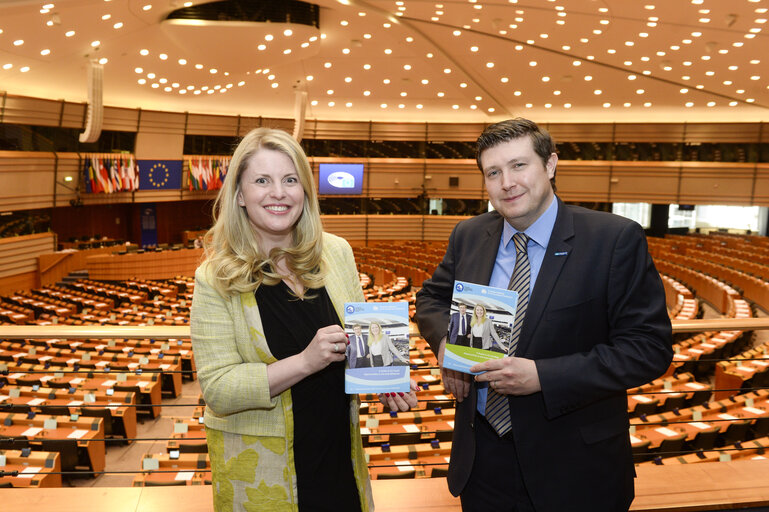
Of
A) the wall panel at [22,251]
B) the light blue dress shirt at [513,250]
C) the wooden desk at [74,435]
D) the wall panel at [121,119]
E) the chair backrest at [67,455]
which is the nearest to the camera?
the light blue dress shirt at [513,250]

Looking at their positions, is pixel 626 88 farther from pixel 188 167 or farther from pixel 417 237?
pixel 188 167

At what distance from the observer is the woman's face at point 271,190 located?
182 centimetres

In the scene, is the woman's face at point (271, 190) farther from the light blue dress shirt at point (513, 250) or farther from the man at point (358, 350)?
the light blue dress shirt at point (513, 250)

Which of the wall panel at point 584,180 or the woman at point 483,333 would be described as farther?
the wall panel at point 584,180

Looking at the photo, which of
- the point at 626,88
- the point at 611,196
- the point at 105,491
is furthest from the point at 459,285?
the point at 611,196

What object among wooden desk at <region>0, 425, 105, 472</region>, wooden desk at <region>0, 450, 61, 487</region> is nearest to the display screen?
wooden desk at <region>0, 425, 105, 472</region>

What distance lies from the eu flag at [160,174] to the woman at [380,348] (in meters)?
23.1

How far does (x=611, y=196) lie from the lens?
2578 cm

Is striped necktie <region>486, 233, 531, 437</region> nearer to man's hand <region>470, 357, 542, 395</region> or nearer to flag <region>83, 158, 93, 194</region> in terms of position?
man's hand <region>470, 357, 542, 395</region>

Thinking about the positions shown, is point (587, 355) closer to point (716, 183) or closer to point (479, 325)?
point (479, 325)

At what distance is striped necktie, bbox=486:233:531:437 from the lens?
1877 mm

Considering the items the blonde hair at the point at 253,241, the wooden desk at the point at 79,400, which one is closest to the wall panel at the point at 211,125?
the wooden desk at the point at 79,400

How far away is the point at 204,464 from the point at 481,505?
16.1ft

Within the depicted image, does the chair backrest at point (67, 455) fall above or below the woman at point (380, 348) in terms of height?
below
